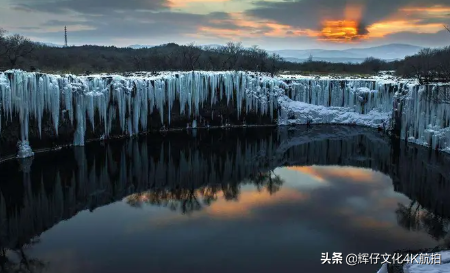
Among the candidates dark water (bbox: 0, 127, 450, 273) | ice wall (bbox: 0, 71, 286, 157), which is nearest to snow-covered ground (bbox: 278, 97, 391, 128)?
ice wall (bbox: 0, 71, 286, 157)

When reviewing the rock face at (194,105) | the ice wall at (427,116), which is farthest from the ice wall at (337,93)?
the ice wall at (427,116)

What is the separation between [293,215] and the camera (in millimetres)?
15000

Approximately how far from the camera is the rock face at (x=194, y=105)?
75.9ft

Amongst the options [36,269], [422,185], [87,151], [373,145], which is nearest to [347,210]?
[422,185]

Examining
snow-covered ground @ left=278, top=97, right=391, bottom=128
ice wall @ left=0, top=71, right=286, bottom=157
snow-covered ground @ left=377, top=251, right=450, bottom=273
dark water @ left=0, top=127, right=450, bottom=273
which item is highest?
ice wall @ left=0, top=71, right=286, bottom=157

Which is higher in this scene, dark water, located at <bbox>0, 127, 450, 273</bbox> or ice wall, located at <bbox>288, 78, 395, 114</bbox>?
ice wall, located at <bbox>288, 78, 395, 114</bbox>

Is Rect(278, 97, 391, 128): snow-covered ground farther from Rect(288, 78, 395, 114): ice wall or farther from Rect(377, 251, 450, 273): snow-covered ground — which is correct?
Rect(377, 251, 450, 273): snow-covered ground

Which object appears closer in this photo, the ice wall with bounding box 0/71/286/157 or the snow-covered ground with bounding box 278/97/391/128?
the ice wall with bounding box 0/71/286/157

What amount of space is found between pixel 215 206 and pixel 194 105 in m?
17.7

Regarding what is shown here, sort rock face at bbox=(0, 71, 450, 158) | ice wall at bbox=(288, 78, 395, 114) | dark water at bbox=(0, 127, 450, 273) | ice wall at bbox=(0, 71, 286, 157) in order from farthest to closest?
ice wall at bbox=(288, 78, 395, 114) < rock face at bbox=(0, 71, 450, 158) < ice wall at bbox=(0, 71, 286, 157) < dark water at bbox=(0, 127, 450, 273)

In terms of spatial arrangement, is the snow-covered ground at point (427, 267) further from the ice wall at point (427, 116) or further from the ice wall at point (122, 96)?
the ice wall at point (122, 96)

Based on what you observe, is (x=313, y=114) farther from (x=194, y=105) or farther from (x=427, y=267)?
(x=427, y=267)

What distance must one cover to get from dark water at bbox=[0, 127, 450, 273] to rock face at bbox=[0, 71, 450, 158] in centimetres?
183

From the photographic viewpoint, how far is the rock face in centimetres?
2312
